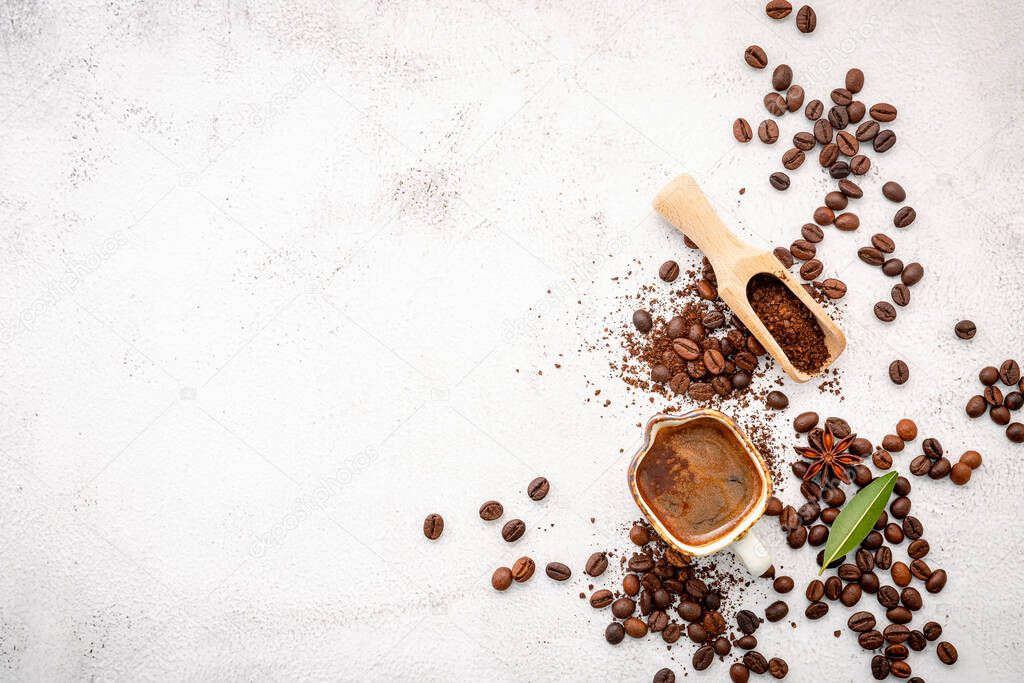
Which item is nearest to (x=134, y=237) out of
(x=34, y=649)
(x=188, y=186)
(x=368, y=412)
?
(x=188, y=186)

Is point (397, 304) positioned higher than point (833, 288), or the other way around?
point (833, 288)

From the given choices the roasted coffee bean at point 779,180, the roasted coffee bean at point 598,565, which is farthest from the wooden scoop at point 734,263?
the roasted coffee bean at point 598,565

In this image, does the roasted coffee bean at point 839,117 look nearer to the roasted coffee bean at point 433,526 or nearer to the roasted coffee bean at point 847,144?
the roasted coffee bean at point 847,144

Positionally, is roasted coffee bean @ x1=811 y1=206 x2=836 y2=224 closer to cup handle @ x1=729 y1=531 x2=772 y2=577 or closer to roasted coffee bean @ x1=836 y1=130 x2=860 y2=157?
roasted coffee bean @ x1=836 y1=130 x2=860 y2=157

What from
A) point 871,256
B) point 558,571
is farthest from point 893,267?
point 558,571

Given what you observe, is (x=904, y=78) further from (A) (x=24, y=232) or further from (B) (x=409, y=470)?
(A) (x=24, y=232)

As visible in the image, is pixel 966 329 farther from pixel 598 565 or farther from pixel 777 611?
pixel 598 565


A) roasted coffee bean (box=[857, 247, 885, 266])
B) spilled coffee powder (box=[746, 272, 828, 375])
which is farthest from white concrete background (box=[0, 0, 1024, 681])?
spilled coffee powder (box=[746, 272, 828, 375])
